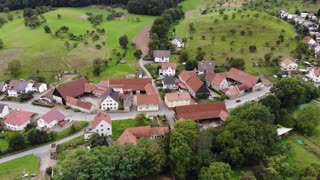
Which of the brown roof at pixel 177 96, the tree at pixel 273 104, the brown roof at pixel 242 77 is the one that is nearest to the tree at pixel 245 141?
the tree at pixel 273 104

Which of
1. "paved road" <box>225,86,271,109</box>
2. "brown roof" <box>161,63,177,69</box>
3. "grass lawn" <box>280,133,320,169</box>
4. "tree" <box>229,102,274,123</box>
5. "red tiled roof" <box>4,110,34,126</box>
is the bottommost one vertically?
"grass lawn" <box>280,133,320,169</box>

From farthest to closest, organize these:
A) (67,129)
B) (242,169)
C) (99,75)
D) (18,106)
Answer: (99,75) → (18,106) → (67,129) → (242,169)

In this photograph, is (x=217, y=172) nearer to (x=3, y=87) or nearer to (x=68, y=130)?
(x=68, y=130)

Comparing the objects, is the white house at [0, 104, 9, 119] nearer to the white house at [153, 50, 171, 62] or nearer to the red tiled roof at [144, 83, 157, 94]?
the red tiled roof at [144, 83, 157, 94]

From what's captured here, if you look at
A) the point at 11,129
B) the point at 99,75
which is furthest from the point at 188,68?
the point at 11,129

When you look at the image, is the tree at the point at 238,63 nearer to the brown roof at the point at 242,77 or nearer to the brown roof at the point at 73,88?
the brown roof at the point at 242,77

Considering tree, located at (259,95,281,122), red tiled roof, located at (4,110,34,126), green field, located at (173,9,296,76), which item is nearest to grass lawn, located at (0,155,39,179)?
red tiled roof, located at (4,110,34,126)

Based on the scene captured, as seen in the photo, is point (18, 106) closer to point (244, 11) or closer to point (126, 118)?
point (126, 118)
